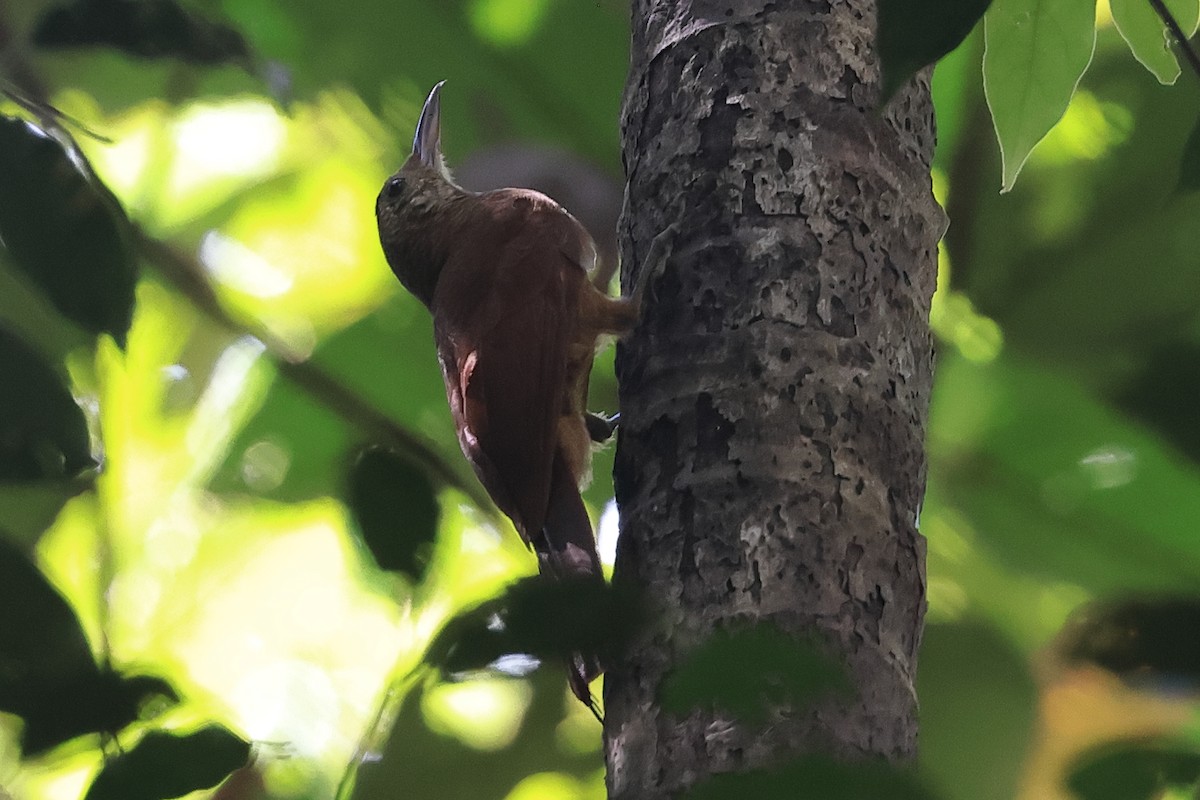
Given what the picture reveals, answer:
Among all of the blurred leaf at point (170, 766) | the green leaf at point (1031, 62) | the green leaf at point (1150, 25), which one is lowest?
the blurred leaf at point (170, 766)

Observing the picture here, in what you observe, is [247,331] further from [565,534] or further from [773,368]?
[773,368]

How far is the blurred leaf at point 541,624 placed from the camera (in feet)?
2.44

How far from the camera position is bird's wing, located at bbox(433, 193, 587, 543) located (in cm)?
221

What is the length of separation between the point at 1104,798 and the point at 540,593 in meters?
0.33

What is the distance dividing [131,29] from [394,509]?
674 millimetres

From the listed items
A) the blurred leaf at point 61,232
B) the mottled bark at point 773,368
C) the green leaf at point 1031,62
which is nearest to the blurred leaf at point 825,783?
the mottled bark at point 773,368

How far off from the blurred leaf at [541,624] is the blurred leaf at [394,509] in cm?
18

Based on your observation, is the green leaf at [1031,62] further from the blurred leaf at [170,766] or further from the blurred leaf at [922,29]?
the blurred leaf at [170,766]

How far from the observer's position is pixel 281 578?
4027mm

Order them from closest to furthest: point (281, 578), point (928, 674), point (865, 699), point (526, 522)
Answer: point (865, 699) → point (526, 522) → point (928, 674) → point (281, 578)

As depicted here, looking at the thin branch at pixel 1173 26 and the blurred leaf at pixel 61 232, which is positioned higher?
the thin branch at pixel 1173 26

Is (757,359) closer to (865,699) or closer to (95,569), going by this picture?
(865,699)

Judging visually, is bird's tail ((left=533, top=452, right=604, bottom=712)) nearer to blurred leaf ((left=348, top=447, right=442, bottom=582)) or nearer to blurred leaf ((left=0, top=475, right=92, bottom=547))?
blurred leaf ((left=0, top=475, right=92, bottom=547))

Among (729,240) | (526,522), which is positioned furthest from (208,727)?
(526,522)
